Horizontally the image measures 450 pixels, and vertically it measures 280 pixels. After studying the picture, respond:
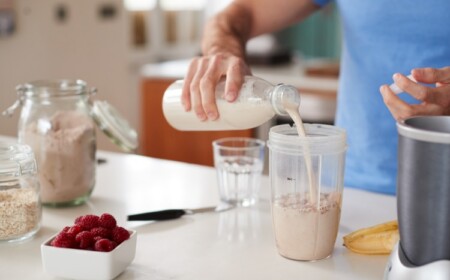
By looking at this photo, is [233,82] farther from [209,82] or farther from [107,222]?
[107,222]

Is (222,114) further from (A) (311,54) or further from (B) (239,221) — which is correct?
(A) (311,54)

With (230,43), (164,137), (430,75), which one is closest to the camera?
(430,75)

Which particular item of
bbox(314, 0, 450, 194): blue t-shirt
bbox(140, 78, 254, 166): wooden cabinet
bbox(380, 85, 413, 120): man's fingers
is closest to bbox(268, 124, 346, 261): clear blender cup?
bbox(380, 85, 413, 120): man's fingers

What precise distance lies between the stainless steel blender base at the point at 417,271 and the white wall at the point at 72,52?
283cm

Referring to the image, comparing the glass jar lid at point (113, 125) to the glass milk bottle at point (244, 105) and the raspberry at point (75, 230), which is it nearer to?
the glass milk bottle at point (244, 105)

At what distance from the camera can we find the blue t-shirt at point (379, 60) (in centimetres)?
142

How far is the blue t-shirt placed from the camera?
1423 mm

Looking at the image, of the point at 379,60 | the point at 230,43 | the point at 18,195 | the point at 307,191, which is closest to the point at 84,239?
the point at 18,195

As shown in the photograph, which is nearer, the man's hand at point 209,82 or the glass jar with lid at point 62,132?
the man's hand at point 209,82

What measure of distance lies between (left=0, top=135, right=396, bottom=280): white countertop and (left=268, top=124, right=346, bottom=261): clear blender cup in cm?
3

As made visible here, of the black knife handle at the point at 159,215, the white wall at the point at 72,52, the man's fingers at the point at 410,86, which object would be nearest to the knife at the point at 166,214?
the black knife handle at the point at 159,215

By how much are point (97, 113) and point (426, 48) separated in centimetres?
74

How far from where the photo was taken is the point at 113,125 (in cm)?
128

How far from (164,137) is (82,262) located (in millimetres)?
2557
